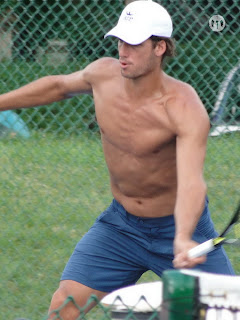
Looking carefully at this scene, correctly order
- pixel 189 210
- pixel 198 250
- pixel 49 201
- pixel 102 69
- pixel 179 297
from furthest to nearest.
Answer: pixel 49 201 < pixel 102 69 < pixel 189 210 < pixel 198 250 < pixel 179 297

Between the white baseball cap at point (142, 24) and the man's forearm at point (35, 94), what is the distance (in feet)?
1.50

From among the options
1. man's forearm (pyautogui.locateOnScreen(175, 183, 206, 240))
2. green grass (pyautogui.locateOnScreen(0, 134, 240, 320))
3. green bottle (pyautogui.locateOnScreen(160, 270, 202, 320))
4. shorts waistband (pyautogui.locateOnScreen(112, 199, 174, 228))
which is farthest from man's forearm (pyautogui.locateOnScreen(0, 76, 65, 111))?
green bottle (pyautogui.locateOnScreen(160, 270, 202, 320))

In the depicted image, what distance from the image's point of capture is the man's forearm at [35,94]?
4230 mm

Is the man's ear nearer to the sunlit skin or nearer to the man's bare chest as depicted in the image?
the sunlit skin

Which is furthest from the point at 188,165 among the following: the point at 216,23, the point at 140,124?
the point at 216,23

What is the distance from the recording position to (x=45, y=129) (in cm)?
573

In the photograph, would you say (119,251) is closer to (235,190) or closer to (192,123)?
(192,123)

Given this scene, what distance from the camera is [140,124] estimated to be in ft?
13.3

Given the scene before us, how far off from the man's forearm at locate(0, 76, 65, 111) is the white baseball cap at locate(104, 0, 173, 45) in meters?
0.46

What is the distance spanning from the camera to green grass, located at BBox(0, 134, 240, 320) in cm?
531

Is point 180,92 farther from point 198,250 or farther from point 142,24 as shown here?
point 198,250

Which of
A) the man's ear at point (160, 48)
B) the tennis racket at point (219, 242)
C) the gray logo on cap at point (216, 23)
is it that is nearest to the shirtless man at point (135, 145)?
the man's ear at point (160, 48)

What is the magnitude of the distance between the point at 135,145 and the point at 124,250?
0.53m

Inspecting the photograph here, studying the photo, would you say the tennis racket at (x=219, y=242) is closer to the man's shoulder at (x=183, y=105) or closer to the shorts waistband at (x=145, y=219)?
the man's shoulder at (x=183, y=105)
